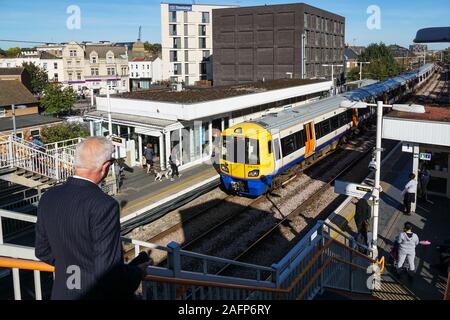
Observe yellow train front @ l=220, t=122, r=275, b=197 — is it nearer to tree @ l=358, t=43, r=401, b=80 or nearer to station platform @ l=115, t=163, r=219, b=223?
station platform @ l=115, t=163, r=219, b=223

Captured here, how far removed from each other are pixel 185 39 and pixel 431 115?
65.7 m

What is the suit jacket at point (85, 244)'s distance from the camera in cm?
290

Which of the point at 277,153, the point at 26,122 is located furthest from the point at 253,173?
the point at 26,122

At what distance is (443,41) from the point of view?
19031mm

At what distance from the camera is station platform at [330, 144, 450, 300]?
9938 millimetres

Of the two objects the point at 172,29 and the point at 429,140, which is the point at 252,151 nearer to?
the point at 429,140

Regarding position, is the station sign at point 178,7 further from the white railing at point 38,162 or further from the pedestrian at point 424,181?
the pedestrian at point 424,181

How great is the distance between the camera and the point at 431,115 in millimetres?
15922

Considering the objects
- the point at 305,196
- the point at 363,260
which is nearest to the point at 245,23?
the point at 305,196

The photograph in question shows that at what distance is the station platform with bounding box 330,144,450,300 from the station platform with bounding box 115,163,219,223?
663cm

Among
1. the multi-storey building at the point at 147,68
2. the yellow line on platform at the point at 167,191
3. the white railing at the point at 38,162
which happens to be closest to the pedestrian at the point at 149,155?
the yellow line on platform at the point at 167,191

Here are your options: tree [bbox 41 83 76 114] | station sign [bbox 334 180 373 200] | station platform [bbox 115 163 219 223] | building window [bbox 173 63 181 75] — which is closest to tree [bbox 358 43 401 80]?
building window [bbox 173 63 181 75]

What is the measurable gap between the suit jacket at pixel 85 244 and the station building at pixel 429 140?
43.4 ft
